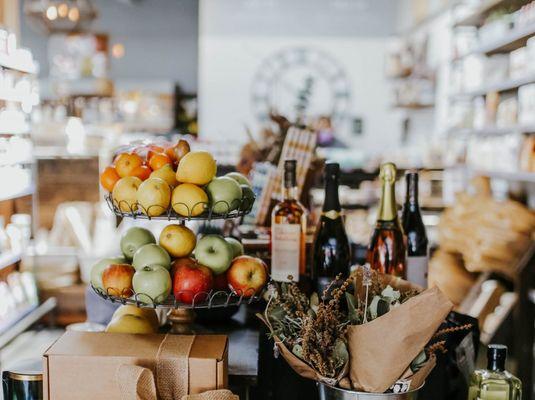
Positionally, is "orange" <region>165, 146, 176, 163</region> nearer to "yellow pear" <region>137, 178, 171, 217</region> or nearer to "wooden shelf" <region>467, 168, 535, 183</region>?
"yellow pear" <region>137, 178, 171, 217</region>

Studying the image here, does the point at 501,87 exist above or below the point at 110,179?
above

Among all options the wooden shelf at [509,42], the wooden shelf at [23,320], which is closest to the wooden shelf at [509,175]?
the wooden shelf at [509,42]

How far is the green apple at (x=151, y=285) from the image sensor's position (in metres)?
1.42

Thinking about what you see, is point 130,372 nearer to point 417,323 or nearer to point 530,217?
point 417,323

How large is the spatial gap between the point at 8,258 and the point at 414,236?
356cm

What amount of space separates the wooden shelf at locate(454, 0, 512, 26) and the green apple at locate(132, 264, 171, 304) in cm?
365

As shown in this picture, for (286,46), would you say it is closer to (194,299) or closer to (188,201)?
(188,201)

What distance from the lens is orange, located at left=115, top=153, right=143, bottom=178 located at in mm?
1651

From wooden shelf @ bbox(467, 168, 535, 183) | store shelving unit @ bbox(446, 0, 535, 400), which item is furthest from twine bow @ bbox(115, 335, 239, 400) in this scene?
wooden shelf @ bbox(467, 168, 535, 183)

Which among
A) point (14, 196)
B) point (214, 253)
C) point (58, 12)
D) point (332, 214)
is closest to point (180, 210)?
point (214, 253)

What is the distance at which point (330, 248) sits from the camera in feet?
5.98

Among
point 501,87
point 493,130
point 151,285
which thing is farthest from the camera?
point 493,130

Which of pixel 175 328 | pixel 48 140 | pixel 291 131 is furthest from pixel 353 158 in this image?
pixel 175 328

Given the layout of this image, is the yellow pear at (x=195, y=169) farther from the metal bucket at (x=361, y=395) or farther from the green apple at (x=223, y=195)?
the metal bucket at (x=361, y=395)
